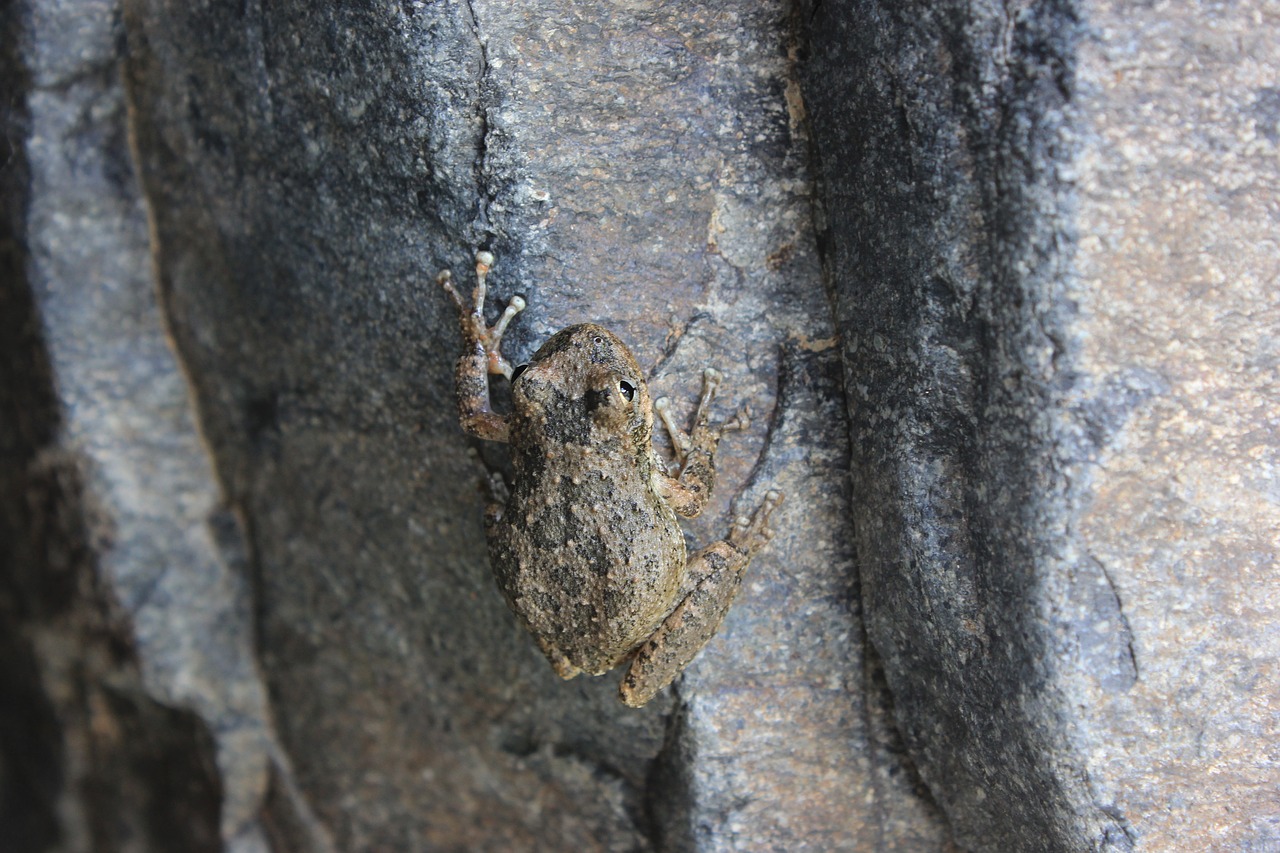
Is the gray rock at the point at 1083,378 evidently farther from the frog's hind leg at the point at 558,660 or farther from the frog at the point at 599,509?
the frog's hind leg at the point at 558,660

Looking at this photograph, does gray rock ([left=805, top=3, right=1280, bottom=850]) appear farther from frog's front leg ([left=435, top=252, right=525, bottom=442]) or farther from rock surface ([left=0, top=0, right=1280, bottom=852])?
frog's front leg ([left=435, top=252, right=525, bottom=442])

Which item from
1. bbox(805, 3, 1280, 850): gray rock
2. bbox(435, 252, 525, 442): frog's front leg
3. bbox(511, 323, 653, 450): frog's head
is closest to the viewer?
bbox(805, 3, 1280, 850): gray rock

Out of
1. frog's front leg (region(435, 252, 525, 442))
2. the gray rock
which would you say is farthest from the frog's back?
the gray rock

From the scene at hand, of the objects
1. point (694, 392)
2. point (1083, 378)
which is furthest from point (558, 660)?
point (1083, 378)

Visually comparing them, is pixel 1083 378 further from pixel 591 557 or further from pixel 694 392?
pixel 591 557

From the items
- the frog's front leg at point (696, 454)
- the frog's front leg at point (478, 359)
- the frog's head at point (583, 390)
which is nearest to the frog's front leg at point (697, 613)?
the frog's front leg at point (696, 454)

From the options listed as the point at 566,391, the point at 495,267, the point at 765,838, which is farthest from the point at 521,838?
the point at 495,267

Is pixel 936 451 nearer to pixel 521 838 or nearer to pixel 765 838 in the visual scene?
pixel 765 838
